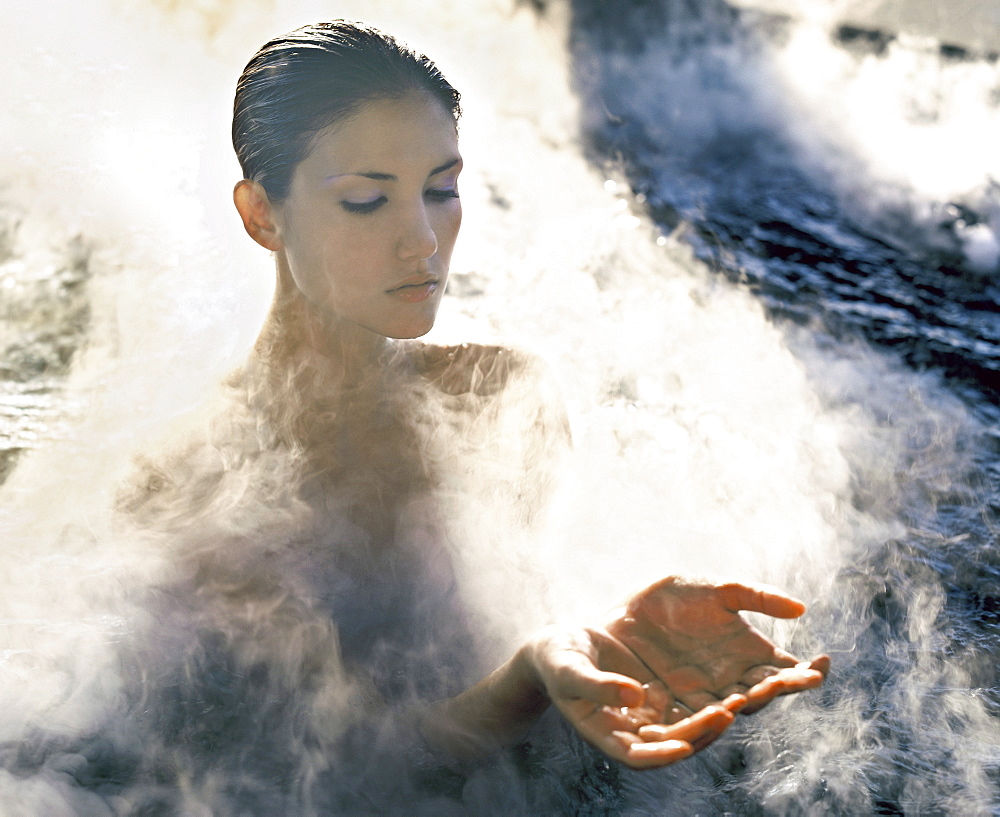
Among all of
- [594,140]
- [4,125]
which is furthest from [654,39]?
[4,125]

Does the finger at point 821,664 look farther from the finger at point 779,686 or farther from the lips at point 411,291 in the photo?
the lips at point 411,291

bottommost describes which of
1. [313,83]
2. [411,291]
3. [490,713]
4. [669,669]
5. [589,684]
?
[490,713]

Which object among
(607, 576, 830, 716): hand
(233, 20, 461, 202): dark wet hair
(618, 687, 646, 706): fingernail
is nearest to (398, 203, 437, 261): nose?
(233, 20, 461, 202): dark wet hair

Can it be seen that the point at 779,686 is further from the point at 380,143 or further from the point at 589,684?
A: the point at 380,143

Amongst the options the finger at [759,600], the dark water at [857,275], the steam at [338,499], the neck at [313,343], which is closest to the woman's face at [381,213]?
the neck at [313,343]

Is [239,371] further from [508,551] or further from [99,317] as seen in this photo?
[99,317]

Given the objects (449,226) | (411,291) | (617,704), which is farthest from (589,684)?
(449,226)

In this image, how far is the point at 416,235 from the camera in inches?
82.0

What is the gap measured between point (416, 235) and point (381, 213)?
99 millimetres

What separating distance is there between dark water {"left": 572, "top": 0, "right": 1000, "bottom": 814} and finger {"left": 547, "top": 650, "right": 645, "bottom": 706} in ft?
2.73

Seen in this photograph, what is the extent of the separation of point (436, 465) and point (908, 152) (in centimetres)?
523

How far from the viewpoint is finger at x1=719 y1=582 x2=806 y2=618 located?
159 centimetres

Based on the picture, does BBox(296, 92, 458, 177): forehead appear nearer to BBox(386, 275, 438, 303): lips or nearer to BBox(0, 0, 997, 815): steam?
BBox(386, 275, 438, 303): lips

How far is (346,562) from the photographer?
8.05 ft
